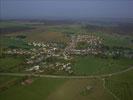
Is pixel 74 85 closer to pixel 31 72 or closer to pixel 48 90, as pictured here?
pixel 48 90

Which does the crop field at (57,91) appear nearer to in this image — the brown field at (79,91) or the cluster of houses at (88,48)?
the brown field at (79,91)

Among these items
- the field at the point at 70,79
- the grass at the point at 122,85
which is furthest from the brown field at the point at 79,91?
the grass at the point at 122,85

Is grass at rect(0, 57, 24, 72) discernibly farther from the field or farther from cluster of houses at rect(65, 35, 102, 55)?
cluster of houses at rect(65, 35, 102, 55)

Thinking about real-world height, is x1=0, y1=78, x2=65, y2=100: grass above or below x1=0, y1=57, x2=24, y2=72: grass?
below

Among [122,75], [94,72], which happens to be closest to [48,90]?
[94,72]

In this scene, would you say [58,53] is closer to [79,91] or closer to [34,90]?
[34,90]

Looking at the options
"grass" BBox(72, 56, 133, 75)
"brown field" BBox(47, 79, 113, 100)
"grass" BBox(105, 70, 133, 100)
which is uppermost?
"grass" BBox(72, 56, 133, 75)

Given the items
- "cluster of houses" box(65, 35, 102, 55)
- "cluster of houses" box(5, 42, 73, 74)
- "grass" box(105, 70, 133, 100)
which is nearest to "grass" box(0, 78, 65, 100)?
"cluster of houses" box(5, 42, 73, 74)
